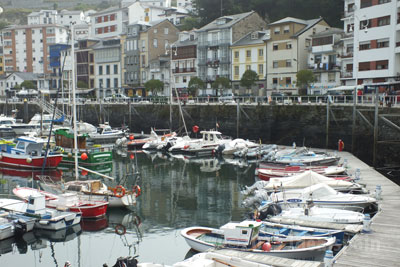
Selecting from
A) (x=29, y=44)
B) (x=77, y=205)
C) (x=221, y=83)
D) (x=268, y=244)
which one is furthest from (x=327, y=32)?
(x=29, y=44)

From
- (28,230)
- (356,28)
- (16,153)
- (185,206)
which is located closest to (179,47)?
(356,28)

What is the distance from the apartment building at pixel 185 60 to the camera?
7662 centimetres

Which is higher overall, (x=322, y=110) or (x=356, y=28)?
(x=356, y=28)

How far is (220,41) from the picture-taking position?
7162 cm

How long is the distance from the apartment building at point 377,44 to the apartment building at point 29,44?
297ft

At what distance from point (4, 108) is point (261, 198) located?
2949 inches

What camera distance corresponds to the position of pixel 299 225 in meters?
18.1

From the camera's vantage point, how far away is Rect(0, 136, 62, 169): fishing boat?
1428 inches

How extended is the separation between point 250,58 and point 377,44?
23373mm

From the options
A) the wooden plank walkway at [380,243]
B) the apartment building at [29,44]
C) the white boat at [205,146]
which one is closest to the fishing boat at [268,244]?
the wooden plank walkway at [380,243]

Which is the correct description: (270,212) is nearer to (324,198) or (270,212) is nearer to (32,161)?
(324,198)

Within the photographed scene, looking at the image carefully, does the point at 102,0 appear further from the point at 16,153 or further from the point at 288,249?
Result: the point at 288,249

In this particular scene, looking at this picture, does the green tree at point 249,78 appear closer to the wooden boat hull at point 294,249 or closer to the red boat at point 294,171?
the red boat at point 294,171

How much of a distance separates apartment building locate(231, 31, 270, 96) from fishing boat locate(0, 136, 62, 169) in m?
37.6
